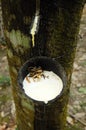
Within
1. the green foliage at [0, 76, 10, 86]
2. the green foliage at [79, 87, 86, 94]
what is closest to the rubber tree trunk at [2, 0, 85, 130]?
the green foliage at [79, 87, 86, 94]

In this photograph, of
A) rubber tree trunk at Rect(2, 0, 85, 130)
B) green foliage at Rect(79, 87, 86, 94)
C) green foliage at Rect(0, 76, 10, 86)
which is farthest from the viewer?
green foliage at Rect(0, 76, 10, 86)

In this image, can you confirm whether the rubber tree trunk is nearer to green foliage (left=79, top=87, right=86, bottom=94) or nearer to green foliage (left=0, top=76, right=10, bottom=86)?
green foliage (left=79, top=87, right=86, bottom=94)

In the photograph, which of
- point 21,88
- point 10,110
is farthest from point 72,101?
point 21,88

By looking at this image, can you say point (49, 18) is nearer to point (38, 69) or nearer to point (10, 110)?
point (38, 69)

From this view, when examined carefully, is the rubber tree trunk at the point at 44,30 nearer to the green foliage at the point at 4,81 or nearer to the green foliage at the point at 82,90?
the green foliage at the point at 82,90

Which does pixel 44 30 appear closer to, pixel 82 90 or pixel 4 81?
pixel 82 90

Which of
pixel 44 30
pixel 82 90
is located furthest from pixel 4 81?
pixel 44 30

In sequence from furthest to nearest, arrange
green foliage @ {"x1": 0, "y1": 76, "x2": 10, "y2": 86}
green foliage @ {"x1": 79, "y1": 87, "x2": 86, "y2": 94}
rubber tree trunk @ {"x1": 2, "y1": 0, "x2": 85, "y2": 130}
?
green foliage @ {"x1": 0, "y1": 76, "x2": 10, "y2": 86} < green foliage @ {"x1": 79, "y1": 87, "x2": 86, "y2": 94} < rubber tree trunk @ {"x1": 2, "y1": 0, "x2": 85, "y2": 130}

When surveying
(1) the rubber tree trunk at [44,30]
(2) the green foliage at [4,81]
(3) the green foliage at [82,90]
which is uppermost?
(1) the rubber tree trunk at [44,30]

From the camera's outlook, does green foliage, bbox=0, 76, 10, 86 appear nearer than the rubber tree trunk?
No

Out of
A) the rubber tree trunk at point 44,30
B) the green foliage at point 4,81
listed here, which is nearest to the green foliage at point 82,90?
the green foliage at point 4,81
